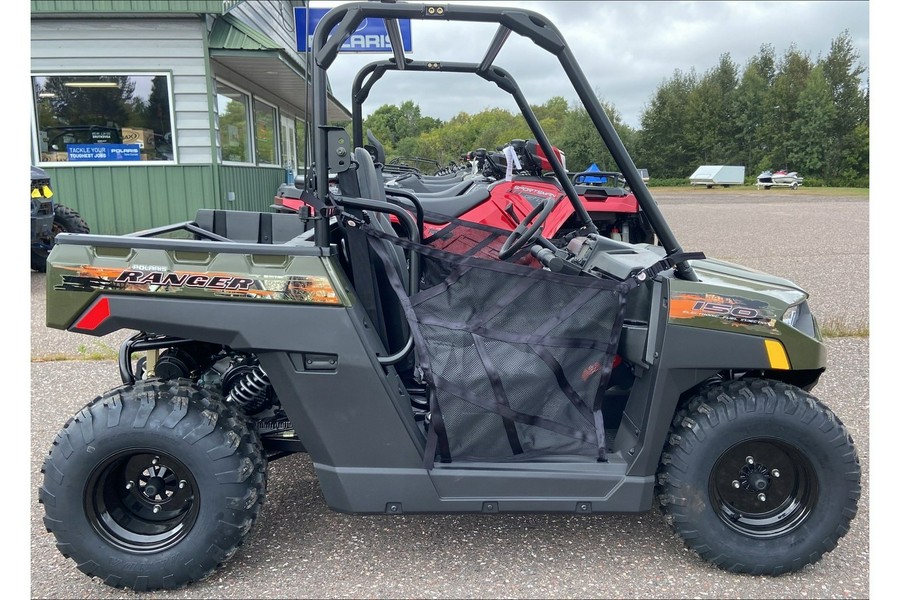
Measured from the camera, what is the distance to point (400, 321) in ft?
8.29

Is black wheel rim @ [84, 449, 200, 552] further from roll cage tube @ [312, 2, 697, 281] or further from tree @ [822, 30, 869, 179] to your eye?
tree @ [822, 30, 869, 179]

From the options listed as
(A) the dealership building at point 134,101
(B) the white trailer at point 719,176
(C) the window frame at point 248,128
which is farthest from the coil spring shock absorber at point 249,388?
(B) the white trailer at point 719,176

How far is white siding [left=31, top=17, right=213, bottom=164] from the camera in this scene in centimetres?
923

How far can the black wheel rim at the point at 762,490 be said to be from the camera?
2.43 m

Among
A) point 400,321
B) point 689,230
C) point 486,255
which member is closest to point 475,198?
point 486,255

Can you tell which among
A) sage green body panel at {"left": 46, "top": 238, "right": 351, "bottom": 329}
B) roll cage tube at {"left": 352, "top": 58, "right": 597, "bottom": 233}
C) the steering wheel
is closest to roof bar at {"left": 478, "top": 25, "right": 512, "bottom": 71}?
roll cage tube at {"left": 352, "top": 58, "right": 597, "bottom": 233}

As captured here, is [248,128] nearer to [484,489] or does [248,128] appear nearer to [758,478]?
[484,489]

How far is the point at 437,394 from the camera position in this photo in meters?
2.35

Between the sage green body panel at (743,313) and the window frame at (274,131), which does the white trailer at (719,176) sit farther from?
the sage green body panel at (743,313)

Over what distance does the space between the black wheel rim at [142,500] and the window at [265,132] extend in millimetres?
10801

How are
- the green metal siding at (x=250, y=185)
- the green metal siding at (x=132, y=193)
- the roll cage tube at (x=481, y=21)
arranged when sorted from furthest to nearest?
the green metal siding at (x=250, y=185) → the green metal siding at (x=132, y=193) → the roll cage tube at (x=481, y=21)

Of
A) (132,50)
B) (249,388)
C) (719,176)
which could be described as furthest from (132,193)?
(719,176)

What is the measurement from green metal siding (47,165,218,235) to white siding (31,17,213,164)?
714mm

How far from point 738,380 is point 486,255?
46.1 inches
